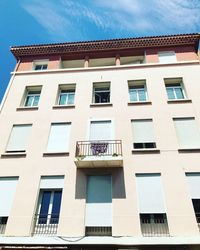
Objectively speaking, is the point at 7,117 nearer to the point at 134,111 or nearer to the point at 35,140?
the point at 35,140

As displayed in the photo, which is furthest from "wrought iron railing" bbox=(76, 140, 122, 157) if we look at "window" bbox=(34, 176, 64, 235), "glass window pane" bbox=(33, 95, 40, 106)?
"glass window pane" bbox=(33, 95, 40, 106)

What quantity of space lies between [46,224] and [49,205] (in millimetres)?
765

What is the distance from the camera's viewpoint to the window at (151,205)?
8648 millimetres

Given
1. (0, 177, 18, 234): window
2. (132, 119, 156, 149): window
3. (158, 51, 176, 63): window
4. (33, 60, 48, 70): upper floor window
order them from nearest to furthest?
(0, 177, 18, 234): window < (132, 119, 156, 149): window < (158, 51, 176, 63): window < (33, 60, 48, 70): upper floor window

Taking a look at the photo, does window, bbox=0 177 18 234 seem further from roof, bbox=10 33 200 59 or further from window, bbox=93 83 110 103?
roof, bbox=10 33 200 59

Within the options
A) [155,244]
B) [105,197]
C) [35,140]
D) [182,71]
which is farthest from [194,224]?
[182,71]

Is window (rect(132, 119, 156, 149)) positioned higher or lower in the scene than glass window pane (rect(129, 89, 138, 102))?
lower

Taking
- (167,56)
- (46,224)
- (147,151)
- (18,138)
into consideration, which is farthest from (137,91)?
(46,224)

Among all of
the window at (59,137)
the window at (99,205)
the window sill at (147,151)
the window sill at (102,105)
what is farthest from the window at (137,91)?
the window at (99,205)

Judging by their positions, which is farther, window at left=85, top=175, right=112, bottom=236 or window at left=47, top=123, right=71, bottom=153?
window at left=47, top=123, right=71, bottom=153

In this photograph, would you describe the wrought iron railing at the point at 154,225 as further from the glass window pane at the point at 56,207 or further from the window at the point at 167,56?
the window at the point at 167,56

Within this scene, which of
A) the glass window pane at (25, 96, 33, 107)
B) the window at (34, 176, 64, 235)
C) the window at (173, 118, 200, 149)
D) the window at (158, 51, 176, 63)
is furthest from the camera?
the window at (158, 51, 176, 63)

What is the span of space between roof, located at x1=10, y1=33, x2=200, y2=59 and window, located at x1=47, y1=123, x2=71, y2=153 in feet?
22.3

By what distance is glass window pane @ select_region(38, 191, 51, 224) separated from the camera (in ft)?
29.8
